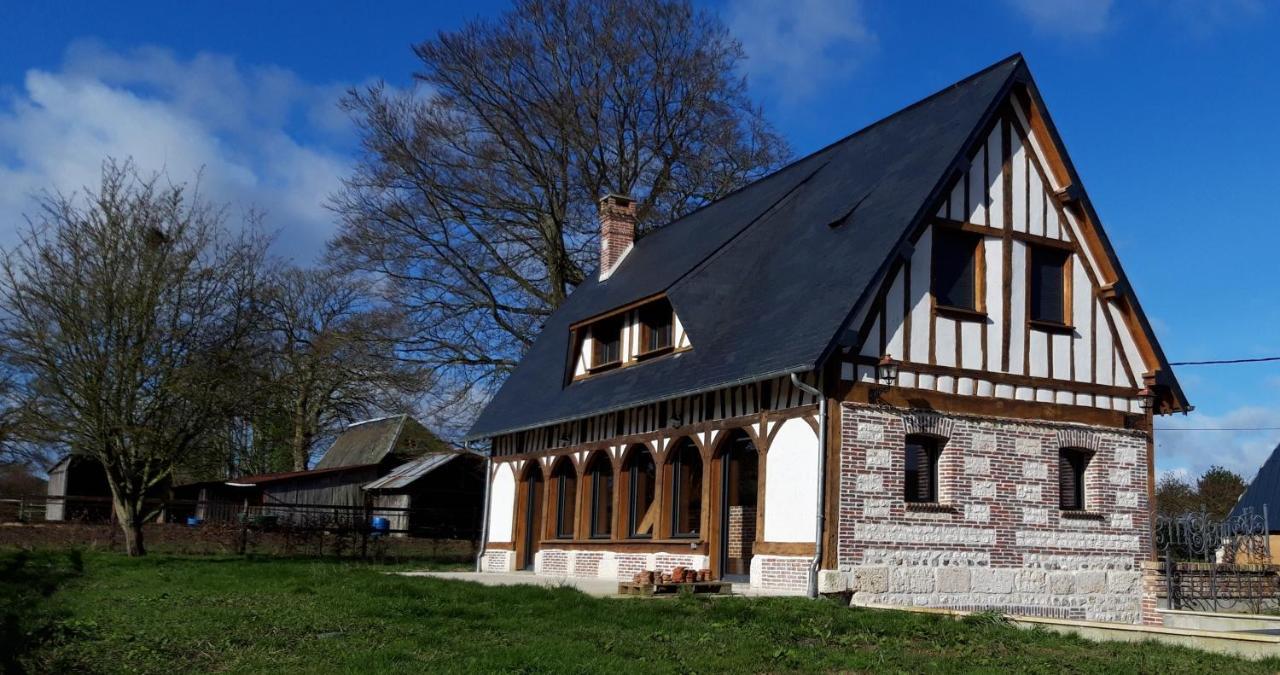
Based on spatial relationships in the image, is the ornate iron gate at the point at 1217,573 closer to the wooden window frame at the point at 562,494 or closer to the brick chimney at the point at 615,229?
the wooden window frame at the point at 562,494

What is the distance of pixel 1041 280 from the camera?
18125 millimetres

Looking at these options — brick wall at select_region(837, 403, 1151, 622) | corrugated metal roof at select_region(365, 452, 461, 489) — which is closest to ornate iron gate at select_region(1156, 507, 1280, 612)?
brick wall at select_region(837, 403, 1151, 622)

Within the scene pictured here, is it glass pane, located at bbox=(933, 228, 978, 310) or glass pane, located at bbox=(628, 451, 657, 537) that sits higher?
glass pane, located at bbox=(933, 228, 978, 310)

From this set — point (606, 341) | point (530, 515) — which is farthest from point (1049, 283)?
point (530, 515)

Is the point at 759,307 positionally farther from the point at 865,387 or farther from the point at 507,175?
the point at 507,175

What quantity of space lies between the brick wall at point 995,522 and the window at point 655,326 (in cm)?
590

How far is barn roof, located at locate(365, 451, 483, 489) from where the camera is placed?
1398 inches

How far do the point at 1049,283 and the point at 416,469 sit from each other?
934 inches

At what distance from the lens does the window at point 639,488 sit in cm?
2067

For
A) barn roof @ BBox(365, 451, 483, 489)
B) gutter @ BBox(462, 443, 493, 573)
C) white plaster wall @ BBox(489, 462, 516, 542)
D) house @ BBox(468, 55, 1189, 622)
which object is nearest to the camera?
house @ BBox(468, 55, 1189, 622)

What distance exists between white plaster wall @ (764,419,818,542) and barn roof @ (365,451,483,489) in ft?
62.1

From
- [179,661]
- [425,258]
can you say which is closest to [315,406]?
[425,258]

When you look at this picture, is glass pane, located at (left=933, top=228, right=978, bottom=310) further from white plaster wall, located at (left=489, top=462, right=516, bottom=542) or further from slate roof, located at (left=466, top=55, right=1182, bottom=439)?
white plaster wall, located at (left=489, top=462, right=516, bottom=542)

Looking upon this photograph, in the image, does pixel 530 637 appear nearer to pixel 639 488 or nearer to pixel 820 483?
pixel 820 483
